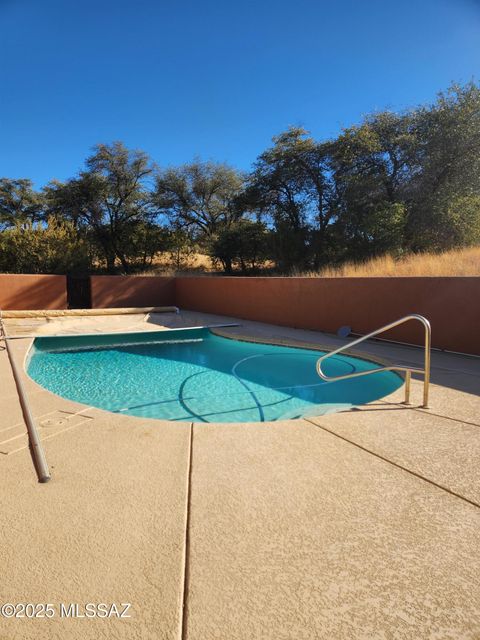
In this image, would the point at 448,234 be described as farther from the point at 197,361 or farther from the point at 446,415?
the point at 446,415

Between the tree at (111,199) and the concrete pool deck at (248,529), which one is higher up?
the tree at (111,199)

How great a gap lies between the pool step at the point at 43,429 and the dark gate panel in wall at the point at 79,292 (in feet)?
41.4

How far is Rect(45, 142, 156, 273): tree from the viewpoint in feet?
71.6

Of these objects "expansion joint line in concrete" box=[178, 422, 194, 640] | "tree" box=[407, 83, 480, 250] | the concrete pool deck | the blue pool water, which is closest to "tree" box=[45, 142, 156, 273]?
the blue pool water

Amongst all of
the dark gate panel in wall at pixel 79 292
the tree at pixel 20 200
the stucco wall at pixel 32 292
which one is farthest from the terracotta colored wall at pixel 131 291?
the tree at pixel 20 200

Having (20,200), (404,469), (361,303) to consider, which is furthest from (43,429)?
(20,200)

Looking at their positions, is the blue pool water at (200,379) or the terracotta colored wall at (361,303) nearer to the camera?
the blue pool water at (200,379)

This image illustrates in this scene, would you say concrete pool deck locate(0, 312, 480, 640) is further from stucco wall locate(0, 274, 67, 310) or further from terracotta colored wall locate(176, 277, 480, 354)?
stucco wall locate(0, 274, 67, 310)

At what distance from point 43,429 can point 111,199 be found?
22341mm

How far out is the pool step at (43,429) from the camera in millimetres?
2800

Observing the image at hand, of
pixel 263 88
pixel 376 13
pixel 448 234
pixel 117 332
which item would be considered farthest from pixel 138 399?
pixel 263 88

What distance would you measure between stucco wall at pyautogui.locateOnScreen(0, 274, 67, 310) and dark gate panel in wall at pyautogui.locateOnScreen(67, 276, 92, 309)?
447 mm

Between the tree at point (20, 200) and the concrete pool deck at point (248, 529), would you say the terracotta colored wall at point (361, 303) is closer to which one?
the concrete pool deck at point (248, 529)

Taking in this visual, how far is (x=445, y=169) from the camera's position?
1338cm
